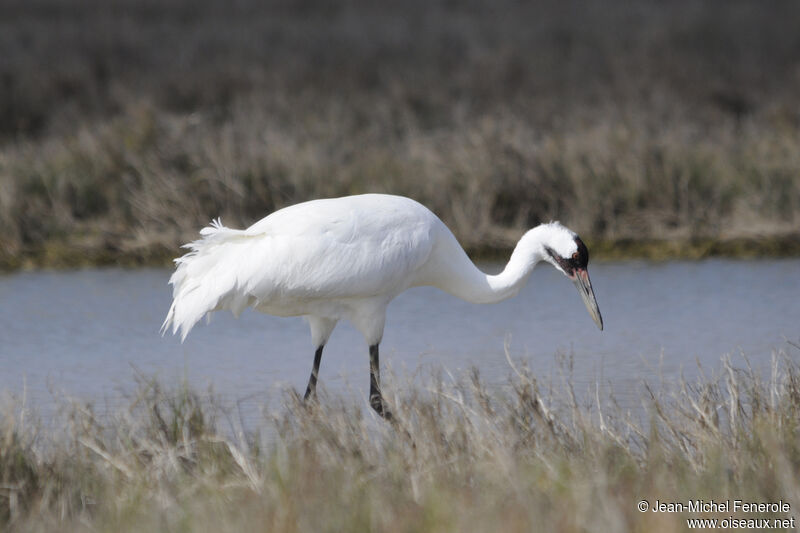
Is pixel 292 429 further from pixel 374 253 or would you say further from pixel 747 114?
pixel 747 114

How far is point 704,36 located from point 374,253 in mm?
14080

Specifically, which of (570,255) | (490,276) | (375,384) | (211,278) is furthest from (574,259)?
(211,278)

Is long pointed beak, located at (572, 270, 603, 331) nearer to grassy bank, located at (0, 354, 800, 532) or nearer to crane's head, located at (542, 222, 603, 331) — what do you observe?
crane's head, located at (542, 222, 603, 331)

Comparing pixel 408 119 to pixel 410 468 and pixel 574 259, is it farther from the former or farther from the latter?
pixel 410 468

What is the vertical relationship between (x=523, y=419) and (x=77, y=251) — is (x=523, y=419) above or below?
below

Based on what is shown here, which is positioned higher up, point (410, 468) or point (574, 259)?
point (574, 259)

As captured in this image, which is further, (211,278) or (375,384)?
(375,384)

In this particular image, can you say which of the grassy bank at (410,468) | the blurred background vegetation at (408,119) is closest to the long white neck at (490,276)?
the grassy bank at (410,468)

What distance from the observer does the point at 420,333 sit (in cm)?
864

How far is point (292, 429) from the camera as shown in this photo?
5156 mm

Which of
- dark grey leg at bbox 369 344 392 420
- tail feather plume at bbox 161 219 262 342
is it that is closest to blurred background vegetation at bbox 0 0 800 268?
dark grey leg at bbox 369 344 392 420

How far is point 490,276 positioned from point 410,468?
2169mm

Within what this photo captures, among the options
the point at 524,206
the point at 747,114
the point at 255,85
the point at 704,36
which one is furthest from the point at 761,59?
the point at 524,206

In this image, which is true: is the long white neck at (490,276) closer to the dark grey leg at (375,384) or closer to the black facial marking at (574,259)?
the black facial marking at (574,259)
